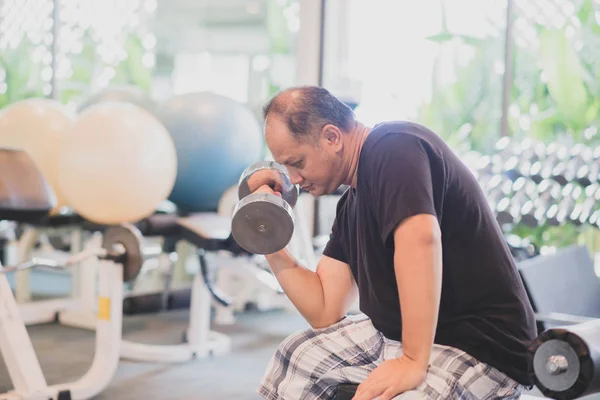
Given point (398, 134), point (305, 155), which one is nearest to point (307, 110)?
point (305, 155)

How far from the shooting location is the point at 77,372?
3.31m

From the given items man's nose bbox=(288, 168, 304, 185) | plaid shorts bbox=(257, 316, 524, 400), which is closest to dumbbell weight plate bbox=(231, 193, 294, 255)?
man's nose bbox=(288, 168, 304, 185)

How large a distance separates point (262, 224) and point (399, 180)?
338 millimetres

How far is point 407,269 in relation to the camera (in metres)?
1.38

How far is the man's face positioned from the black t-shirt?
67mm

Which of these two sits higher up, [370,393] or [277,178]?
[277,178]

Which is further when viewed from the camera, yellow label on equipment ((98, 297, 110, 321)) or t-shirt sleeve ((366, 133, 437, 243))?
yellow label on equipment ((98, 297, 110, 321))

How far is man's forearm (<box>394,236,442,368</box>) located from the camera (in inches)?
54.2

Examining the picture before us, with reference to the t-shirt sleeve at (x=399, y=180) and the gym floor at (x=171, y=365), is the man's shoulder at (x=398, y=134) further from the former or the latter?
the gym floor at (x=171, y=365)

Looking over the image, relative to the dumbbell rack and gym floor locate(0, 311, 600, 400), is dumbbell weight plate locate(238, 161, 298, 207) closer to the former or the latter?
gym floor locate(0, 311, 600, 400)

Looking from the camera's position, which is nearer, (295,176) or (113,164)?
(295,176)

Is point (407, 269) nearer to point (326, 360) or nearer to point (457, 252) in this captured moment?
point (457, 252)

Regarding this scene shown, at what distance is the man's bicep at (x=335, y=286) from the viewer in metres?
1.78

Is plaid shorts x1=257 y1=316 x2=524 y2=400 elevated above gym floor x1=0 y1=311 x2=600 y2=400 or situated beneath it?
elevated above
